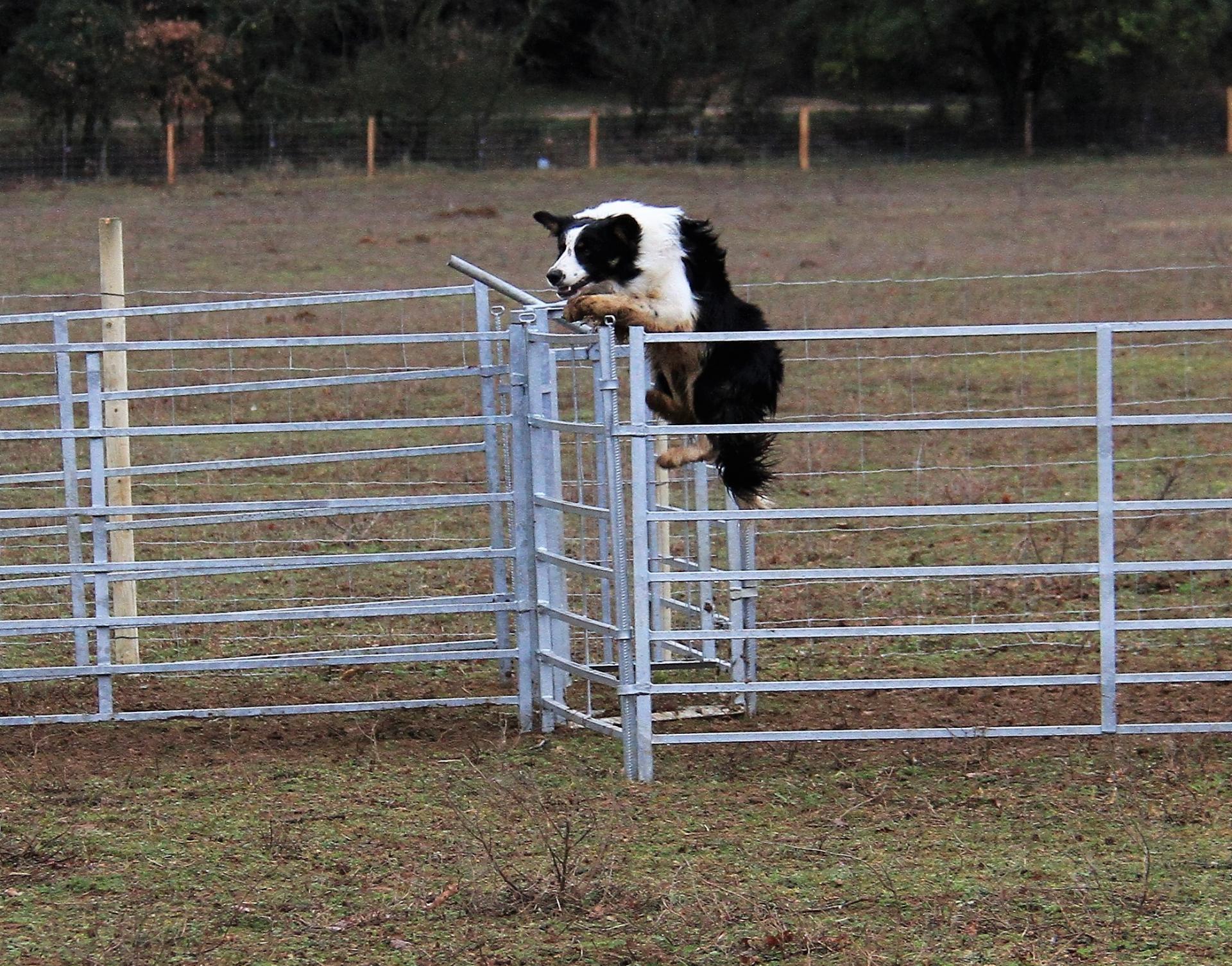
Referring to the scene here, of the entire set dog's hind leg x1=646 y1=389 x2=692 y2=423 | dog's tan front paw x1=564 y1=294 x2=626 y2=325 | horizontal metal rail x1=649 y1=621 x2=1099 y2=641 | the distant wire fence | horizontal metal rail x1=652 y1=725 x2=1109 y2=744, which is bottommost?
horizontal metal rail x1=652 y1=725 x2=1109 y2=744

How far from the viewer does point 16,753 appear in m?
6.33

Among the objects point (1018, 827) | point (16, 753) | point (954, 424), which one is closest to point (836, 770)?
point (1018, 827)

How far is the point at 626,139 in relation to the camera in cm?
3603

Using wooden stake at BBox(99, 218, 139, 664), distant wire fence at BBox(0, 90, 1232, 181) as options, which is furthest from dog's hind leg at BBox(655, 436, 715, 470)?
distant wire fence at BBox(0, 90, 1232, 181)

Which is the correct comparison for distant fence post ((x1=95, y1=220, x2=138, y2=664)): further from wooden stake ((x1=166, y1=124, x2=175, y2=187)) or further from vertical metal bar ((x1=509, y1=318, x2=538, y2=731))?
wooden stake ((x1=166, y1=124, x2=175, y2=187))

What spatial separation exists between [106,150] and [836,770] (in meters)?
28.4

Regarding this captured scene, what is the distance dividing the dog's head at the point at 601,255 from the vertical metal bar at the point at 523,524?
10.6 inches

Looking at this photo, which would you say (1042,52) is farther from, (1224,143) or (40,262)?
(40,262)

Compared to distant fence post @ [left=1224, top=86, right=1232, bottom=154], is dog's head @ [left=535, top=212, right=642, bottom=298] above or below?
below

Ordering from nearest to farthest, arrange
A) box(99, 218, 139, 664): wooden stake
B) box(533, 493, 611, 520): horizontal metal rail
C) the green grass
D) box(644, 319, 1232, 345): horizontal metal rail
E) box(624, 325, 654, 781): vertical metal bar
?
the green grass → box(644, 319, 1232, 345): horizontal metal rail → box(624, 325, 654, 781): vertical metal bar → box(533, 493, 611, 520): horizontal metal rail → box(99, 218, 139, 664): wooden stake

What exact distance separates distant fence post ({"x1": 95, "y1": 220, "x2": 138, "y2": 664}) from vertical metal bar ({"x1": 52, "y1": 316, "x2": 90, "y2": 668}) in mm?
549

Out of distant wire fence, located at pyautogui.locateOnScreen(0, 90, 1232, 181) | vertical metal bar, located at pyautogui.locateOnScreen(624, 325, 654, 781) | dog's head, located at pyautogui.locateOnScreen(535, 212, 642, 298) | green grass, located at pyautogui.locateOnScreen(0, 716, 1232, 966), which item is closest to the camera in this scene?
green grass, located at pyautogui.locateOnScreen(0, 716, 1232, 966)

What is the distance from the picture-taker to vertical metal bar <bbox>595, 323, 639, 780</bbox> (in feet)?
18.9

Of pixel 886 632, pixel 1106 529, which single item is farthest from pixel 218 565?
pixel 1106 529
